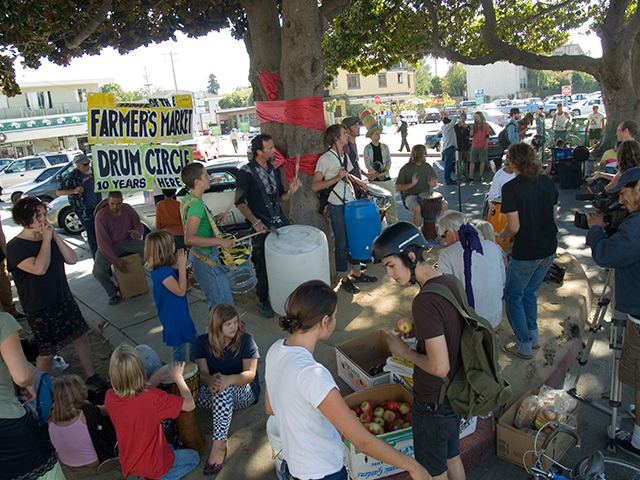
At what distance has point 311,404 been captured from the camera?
1906mm

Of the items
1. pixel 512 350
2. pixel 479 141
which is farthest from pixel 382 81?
pixel 512 350

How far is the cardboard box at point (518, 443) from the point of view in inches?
120

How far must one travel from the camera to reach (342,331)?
16.9ft

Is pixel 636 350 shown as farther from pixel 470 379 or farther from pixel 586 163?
pixel 586 163

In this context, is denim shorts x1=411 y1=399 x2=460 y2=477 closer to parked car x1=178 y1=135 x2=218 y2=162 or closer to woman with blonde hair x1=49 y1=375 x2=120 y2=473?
woman with blonde hair x1=49 y1=375 x2=120 y2=473

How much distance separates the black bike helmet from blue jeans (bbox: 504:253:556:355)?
2059 mm

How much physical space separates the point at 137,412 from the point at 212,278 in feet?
5.81

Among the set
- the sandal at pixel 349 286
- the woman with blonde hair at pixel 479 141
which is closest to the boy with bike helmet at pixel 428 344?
the sandal at pixel 349 286

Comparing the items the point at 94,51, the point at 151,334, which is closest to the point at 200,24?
the point at 94,51

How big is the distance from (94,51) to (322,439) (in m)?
8.29

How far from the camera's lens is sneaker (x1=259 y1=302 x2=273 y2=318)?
558cm

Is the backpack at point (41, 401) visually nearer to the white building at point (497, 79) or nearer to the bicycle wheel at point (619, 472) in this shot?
the bicycle wheel at point (619, 472)

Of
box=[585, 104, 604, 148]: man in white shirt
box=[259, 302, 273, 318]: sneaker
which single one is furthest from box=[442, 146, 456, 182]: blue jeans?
box=[259, 302, 273, 318]: sneaker

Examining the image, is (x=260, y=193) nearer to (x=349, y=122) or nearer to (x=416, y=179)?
(x=349, y=122)
